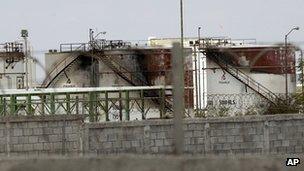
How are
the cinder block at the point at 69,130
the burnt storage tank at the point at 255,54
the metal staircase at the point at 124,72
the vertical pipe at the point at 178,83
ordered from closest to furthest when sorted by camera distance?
the vertical pipe at the point at 178,83
the burnt storage tank at the point at 255,54
the cinder block at the point at 69,130
the metal staircase at the point at 124,72

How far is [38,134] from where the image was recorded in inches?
510

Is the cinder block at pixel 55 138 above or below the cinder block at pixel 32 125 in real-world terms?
below

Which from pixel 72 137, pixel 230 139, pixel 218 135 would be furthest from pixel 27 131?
pixel 230 139

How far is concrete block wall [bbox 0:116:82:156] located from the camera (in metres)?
12.8

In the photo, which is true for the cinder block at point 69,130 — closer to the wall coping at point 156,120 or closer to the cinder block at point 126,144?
the wall coping at point 156,120

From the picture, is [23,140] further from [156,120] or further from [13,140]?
[156,120]

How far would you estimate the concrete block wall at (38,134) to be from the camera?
12.8 meters

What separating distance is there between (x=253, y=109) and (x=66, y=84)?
39.2 ft

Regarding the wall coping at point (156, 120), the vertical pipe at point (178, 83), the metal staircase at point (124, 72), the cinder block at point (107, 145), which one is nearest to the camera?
the vertical pipe at point (178, 83)

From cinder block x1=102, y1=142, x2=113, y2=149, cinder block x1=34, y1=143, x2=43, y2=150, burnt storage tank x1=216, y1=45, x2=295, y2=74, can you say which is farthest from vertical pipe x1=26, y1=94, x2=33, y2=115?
burnt storage tank x1=216, y1=45, x2=295, y2=74

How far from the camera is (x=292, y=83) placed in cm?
3138

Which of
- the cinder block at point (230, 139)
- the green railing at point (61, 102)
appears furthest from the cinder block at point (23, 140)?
the cinder block at point (230, 139)

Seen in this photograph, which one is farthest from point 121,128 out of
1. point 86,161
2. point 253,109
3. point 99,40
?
point 99,40

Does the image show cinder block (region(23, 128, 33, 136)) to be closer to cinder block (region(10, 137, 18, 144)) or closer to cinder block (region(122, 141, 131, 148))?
cinder block (region(10, 137, 18, 144))
